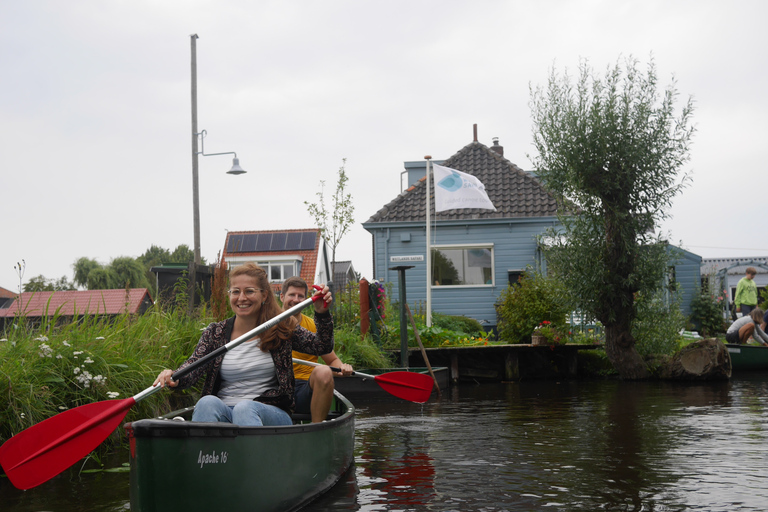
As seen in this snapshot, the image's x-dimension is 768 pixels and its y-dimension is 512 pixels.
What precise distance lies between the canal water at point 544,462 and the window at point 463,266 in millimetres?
10446

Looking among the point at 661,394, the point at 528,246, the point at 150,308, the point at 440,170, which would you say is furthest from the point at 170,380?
the point at 528,246

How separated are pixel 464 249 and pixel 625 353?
7.57 metres

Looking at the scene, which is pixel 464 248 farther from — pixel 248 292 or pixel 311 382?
pixel 248 292

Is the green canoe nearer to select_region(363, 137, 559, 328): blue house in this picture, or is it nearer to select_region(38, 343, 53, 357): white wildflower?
select_region(38, 343, 53, 357): white wildflower

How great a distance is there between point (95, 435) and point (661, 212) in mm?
11467

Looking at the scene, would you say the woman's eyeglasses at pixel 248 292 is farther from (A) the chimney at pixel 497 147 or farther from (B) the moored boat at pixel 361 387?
(A) the chimney at pixel 497 147

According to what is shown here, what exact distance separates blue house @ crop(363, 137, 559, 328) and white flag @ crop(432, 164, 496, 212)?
11.6 feet

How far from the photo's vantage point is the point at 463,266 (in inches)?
821

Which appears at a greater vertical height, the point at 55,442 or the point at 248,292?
the point at 248,292

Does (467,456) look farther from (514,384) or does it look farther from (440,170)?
(440,170)

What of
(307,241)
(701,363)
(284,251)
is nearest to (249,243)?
(284,251)

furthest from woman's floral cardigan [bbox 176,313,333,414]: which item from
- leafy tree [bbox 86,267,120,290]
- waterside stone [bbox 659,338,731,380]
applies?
leafy tree [bbox 86,267,120,290]

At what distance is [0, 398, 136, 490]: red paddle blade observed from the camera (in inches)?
162

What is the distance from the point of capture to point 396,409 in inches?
402
